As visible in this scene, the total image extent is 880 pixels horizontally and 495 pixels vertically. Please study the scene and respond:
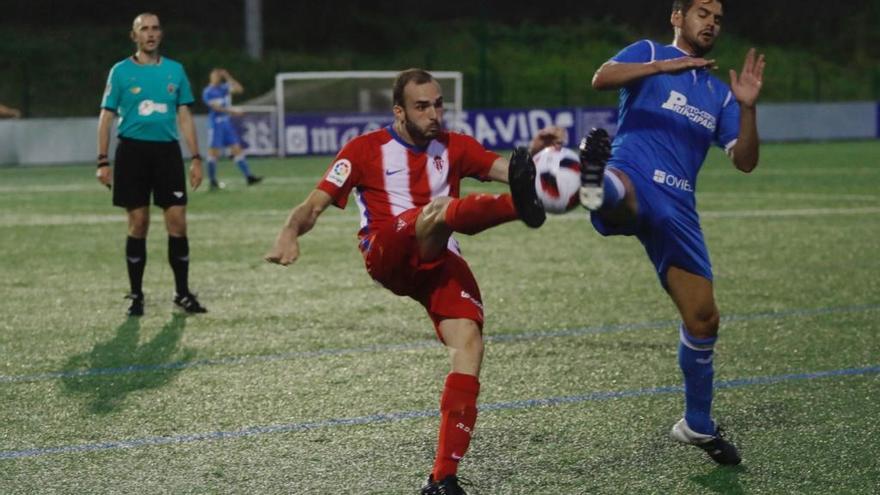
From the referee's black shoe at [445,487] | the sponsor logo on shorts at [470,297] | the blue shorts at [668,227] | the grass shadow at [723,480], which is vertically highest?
the blue shorts at [668,227]

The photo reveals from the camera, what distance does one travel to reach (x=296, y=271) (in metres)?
12.2

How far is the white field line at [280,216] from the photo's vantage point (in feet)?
55.2

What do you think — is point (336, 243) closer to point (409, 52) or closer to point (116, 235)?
point (116, 235)

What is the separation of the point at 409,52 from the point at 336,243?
40985mm

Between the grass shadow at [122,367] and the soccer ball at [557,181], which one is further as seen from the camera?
the grass shadow at [122,367]

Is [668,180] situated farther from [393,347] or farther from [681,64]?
[393,347]

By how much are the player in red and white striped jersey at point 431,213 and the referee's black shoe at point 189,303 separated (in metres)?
4.51

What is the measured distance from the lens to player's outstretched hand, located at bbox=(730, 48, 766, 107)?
215 inches

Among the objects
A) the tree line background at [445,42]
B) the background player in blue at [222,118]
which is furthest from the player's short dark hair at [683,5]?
the tree line background at [445,42]

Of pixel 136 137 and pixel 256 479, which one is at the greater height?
pixel 136 137

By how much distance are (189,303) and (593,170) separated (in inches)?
225

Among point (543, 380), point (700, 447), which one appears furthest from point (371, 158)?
point (543, 380)

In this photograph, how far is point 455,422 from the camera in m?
4.90

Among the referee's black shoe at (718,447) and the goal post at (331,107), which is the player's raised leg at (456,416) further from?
the goal post at (331,107)
